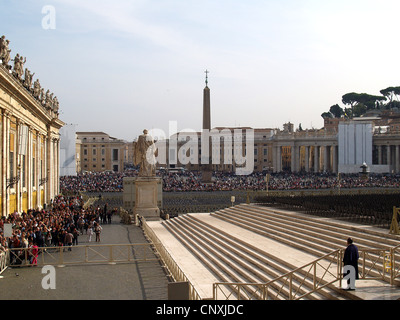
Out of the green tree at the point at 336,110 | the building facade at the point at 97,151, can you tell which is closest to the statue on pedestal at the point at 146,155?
the building facade at the point at 97,151

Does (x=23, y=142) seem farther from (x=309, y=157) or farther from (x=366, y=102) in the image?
(x=366, y=102)

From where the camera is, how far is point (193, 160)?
132m

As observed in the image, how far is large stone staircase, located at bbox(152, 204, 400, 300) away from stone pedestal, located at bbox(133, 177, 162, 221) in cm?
753

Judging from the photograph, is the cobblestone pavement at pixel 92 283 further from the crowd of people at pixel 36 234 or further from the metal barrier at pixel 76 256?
the crowd of people at pixel 36 234

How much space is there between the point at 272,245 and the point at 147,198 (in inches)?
645

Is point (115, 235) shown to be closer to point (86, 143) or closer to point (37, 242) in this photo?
point (37, 242)

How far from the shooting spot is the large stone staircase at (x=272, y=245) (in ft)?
41.8

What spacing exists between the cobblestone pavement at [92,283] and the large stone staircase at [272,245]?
1907 millimetres

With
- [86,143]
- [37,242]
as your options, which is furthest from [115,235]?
[86,143]

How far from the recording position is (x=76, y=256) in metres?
17.6

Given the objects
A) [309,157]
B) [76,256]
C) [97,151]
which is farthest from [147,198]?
[97,151]

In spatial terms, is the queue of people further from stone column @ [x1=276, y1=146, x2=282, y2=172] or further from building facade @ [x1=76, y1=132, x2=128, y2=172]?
building facade @ [x1=76, y1=132, x2=128, y2=172]
